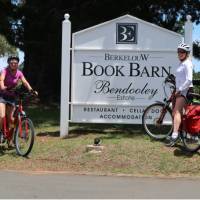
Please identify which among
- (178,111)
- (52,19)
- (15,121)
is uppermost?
(52,19)

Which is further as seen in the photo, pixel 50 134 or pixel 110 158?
pixel 50 134

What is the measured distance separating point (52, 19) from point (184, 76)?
10.9 m

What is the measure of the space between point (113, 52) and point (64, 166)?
3465mm

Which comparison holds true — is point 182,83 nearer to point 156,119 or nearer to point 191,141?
point 191,141

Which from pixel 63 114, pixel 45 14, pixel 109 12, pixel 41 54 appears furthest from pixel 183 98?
pixel 41 54

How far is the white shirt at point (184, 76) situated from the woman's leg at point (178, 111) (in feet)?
0.61

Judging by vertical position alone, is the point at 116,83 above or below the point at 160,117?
above

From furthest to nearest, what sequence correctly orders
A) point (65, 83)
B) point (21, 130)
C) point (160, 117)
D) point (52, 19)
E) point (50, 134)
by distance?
point (52, 19), point (50, 134), point (65, 83), point (160, 117), point (21, 130)

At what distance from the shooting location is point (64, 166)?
424 inches

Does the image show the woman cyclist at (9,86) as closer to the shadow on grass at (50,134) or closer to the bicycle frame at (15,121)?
the bicycle frame at (15,121)

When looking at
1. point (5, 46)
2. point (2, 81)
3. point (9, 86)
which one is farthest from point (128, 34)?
point (5, 46)

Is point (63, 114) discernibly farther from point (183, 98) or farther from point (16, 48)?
point (16, 48)

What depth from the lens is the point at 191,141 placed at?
11258 millimetres

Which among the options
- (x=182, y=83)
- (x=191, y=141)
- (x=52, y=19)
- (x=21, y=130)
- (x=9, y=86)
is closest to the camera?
(x=191, y=141)
